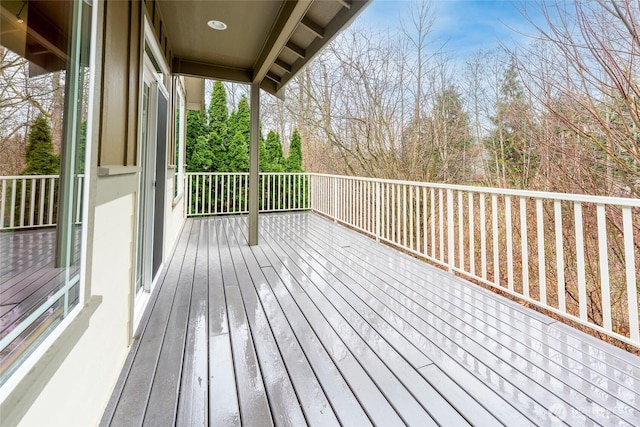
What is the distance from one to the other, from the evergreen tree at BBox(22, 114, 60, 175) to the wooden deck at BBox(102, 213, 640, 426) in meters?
1.15

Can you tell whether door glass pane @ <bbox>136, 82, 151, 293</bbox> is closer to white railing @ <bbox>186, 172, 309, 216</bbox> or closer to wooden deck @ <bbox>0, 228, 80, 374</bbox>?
wooden deck @ <bbox>0, 228, 80, 374</bbox>

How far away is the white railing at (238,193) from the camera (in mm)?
7363

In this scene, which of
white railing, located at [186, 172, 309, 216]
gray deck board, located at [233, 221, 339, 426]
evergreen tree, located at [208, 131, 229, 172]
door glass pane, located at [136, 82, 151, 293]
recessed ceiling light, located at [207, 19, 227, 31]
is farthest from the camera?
evergreen tree, located at [208, 131, 229, 172]

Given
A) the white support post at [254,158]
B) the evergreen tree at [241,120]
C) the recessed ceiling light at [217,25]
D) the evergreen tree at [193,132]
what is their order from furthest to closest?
1. the evergreen tree at [241,120]
2. the evergreen tree at [193,132]
3. the white support post at [254,158]
4. the recessed ceiling light at [217,25]

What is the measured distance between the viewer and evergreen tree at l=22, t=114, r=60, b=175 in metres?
0.84

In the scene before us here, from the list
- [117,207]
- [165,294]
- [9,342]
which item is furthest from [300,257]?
[9,342]

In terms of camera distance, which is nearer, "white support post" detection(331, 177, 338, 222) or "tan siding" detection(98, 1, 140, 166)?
"tan siding" detection(98, 1, 140, 166)

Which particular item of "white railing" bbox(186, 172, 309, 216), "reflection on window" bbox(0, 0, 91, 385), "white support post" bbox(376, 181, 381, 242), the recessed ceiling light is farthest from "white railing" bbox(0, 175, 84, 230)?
"white railing" bbox(186, 172, 309, 216)

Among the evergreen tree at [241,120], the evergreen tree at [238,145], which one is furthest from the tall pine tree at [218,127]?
the evergreen tree at [241,120]

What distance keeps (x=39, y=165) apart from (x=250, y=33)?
308 centimetres

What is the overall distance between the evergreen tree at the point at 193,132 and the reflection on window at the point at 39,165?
22.9ft

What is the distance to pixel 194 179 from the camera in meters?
7.48

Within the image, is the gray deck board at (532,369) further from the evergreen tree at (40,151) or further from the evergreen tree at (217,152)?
the evergreen tree at (217,152)

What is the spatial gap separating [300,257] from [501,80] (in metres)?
5.99
